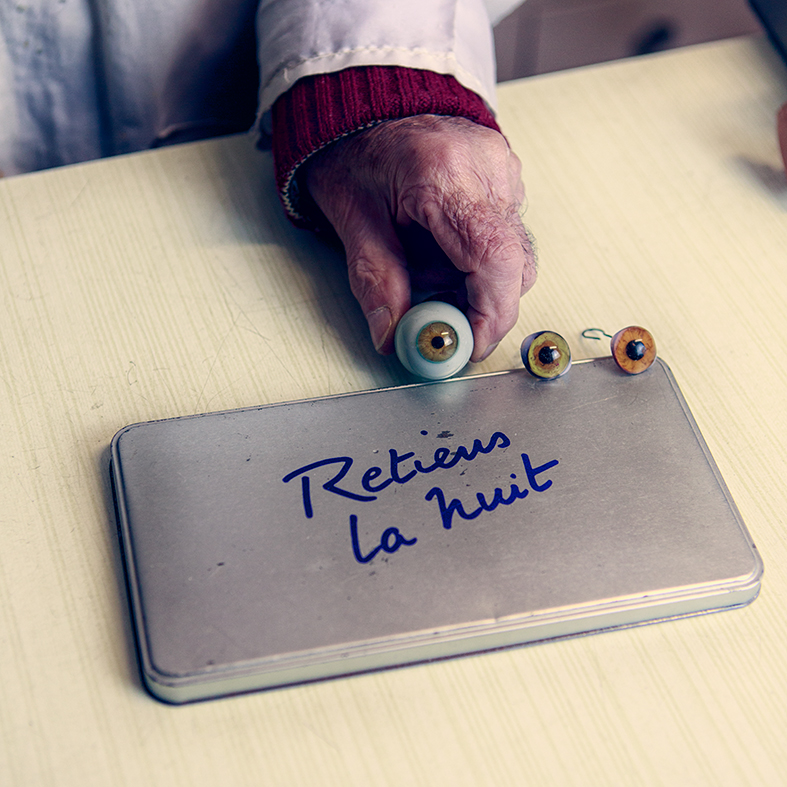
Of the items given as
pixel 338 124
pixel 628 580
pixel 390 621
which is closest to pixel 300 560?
pixel 390 621

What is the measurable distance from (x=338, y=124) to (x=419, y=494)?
0.24 m

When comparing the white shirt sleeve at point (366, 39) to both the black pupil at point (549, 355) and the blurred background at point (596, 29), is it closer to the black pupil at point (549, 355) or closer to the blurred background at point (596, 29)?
the black pupil at point (549, 355)

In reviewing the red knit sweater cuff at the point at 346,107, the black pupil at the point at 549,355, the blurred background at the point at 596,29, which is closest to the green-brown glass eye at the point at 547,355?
the black pupil at the point at 549,355

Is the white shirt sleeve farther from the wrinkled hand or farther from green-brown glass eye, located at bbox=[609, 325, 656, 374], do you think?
green-brown glass eye, located at bbox=[609, 325, 656, 374]

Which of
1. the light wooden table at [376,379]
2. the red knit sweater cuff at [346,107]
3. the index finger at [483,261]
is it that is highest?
the red knit sweater cuff at [346,107]

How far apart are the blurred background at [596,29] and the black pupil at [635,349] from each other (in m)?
1.04

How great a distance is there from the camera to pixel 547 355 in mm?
419

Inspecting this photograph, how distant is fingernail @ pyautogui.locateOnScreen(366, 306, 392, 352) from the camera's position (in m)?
0.43

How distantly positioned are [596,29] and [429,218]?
1.10 meters

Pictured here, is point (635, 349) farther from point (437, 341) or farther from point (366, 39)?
point (366, 39)

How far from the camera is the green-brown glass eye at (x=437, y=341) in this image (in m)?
0.41

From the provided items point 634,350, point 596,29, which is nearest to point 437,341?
point 634,350

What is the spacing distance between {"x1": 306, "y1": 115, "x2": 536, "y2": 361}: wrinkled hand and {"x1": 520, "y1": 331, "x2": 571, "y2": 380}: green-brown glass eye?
0.08 ft

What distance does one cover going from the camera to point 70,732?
324 mm
